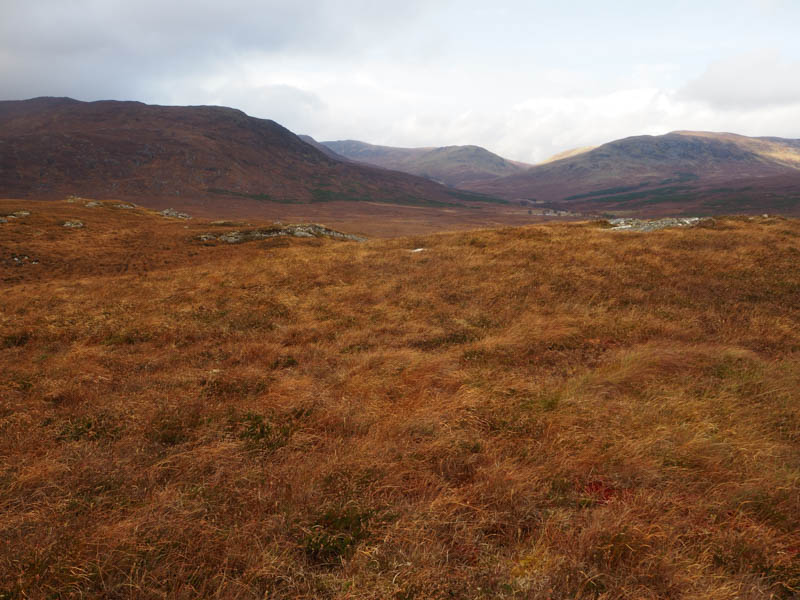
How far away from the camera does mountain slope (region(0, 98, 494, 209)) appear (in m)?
103

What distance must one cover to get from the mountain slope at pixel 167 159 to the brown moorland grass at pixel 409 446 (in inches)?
4696

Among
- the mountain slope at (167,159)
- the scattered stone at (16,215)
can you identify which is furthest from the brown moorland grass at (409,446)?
the mountain slope at (167,159)

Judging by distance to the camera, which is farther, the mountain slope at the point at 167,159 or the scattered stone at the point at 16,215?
the mountain slope at the point at 167,159

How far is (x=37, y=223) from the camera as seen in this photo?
93.8 ft

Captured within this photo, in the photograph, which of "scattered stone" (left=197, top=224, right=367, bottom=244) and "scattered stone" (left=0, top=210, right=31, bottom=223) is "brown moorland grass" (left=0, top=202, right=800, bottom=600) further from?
"scattered stone" (left=0, top=210, right=31, bottom=223)

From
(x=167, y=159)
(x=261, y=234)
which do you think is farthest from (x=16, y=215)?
(x=167, y=159)

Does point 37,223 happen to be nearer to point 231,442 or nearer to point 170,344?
point 170,344

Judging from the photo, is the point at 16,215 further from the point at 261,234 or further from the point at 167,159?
the point at 167,159

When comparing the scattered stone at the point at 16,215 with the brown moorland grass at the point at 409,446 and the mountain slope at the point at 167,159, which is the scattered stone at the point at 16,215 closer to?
the brown moorland grass at the point at 409,446

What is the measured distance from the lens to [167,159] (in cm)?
12269

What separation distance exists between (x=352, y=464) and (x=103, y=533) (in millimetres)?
2437

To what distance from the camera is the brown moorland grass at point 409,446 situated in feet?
10.5

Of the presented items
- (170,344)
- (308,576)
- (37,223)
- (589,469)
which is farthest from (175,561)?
(37,223)

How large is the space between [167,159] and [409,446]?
5894 inches
